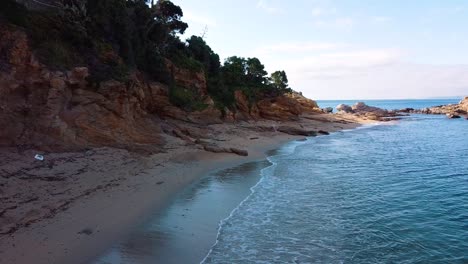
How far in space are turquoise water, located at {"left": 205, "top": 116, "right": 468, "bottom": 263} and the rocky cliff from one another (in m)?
7.65

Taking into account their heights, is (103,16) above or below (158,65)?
above

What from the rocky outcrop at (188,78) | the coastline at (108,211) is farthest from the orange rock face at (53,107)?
the rocky outcrop at (188,78)

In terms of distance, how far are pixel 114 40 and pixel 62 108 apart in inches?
367

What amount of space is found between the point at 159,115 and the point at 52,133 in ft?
43.9

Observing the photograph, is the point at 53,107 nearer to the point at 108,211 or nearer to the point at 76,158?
the point at 76,158

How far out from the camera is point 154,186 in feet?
47.5

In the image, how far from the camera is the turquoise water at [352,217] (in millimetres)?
9000

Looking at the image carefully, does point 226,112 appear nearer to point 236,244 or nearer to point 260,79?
point 260,79

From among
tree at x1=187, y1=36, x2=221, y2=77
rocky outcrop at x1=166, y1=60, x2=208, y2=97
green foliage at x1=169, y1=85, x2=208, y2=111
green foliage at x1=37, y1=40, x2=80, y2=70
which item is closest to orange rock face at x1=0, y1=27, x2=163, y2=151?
green foliage at x1=37, y1=40, x2=80, y2=70

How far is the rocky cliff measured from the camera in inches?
551

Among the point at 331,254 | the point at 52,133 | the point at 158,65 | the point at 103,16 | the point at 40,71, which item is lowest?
the point at 331,254

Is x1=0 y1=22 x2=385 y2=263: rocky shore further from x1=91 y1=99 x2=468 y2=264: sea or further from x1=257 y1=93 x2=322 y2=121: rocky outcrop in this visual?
x1=257 y1=93 x2=322 y2=121: rocky outcrop

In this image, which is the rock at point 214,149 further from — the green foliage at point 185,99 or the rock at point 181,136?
the green foliage at point 185,99

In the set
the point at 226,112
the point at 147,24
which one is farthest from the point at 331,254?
the point at 226,112
